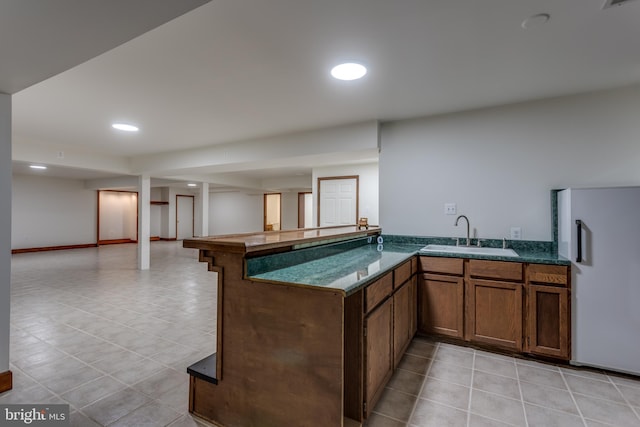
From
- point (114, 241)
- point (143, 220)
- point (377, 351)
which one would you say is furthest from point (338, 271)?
point (114, 241)

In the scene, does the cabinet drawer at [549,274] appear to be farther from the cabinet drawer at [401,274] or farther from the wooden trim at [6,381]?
the wooden trim at [6,381]

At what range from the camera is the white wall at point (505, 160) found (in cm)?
270

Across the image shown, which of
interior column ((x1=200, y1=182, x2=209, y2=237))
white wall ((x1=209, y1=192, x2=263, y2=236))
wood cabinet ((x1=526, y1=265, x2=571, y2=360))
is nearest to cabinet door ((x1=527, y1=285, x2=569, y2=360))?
wood cabinet ((x1=526, y1=265, x2=571, y2=360))

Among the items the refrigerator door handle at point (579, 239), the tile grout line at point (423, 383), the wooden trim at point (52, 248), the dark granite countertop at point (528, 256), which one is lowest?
the tile grout line at point (423, 383)

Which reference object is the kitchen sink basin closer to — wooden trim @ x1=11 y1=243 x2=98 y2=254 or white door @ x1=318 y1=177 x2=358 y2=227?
white door @ x1=318 y1=177 x2=358 y2=227

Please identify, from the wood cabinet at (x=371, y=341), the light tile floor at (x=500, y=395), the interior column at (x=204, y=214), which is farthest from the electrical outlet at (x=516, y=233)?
the interior column at (x=204, y=214)

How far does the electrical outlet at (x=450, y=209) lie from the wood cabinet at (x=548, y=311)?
0.97 metres

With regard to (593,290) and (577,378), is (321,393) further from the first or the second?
(593,290)

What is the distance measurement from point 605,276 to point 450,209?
1370 millimetres

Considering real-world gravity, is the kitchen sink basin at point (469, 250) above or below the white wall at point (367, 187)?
below

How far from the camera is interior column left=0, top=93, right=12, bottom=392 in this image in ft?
6.77

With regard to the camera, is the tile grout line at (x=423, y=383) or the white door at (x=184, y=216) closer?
the tile grout line at (x=423, y=383)

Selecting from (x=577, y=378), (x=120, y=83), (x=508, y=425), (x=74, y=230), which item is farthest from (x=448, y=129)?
(x=74, y=230)

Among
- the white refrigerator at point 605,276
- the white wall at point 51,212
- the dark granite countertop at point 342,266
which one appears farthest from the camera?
the white wall at point 51,212
